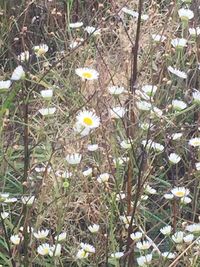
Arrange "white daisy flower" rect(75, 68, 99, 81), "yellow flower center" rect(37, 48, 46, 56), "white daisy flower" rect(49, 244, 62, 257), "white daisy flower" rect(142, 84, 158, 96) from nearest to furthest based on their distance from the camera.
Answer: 1. "white daisy flower" rect(49, 244, 62, 257)
2. "white daisy flower" rect(142, 84, 158, 96)
3. "white daisy flower" rect(75, 68, 99, 81)
4. "yellow flower center" rect(37, 48, 46, 56)

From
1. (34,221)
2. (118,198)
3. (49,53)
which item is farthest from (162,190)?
(49,53)

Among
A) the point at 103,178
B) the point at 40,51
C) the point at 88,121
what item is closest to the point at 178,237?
the point at 103,178

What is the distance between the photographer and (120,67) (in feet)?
7.90

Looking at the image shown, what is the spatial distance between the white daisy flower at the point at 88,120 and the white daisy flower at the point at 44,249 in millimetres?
309

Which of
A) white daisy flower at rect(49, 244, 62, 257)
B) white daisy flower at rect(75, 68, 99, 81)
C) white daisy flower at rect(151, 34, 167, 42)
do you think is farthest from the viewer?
white daisy flower at rect(151, 34, 167, 42)

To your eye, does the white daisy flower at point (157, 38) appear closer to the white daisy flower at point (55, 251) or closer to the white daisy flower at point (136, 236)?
the white daisy flower at point (136, 236)

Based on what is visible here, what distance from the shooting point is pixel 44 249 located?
1770mm

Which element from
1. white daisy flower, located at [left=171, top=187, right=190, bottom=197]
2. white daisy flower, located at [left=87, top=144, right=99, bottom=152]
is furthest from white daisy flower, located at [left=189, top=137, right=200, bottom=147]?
white daisy flower, located at [left=87, top=144, right=99, bottom=152]

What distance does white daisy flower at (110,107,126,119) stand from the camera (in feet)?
6.19

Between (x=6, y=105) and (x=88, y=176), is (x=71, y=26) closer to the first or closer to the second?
(x=6, y=105)

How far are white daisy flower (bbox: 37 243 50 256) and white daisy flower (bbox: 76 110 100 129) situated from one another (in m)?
0.31

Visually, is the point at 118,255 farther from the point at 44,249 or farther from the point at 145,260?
the point at 44,249

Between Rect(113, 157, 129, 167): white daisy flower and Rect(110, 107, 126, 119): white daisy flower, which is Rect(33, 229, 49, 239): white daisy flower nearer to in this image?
Rect(113, 157, 129, 167): white daisy flower

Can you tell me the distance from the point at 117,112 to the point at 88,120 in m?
0.11
